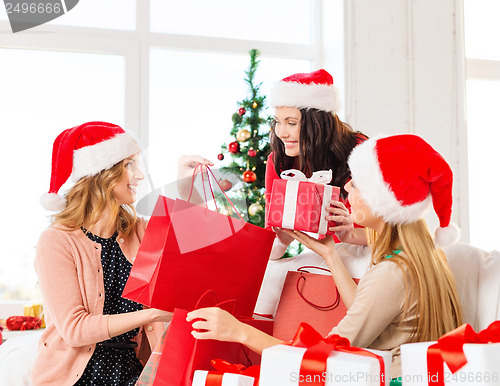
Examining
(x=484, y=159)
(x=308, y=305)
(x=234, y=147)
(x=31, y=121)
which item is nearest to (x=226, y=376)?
(x=308, y=305)

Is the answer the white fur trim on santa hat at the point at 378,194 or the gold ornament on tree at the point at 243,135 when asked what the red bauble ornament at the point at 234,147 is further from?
the white fur trim on santa hat at the point at 378,194

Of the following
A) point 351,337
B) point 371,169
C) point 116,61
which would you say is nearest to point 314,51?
point 116,61

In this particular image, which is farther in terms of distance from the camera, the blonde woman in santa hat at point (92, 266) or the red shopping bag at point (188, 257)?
the blonde woman in santa hat at point (92, 266)

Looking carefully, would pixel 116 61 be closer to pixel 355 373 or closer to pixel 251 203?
pixel 251 203

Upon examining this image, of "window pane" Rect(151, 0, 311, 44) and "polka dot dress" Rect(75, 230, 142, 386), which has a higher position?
"window pane" Rect(151, 0, 311, 44)

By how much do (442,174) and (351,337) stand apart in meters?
0.50

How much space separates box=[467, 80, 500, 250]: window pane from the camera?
436 centimetres

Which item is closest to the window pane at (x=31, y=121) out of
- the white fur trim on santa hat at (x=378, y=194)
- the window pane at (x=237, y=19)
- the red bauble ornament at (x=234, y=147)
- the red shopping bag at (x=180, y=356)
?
the window pane at (x=237, y=19)

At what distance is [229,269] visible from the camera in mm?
1541

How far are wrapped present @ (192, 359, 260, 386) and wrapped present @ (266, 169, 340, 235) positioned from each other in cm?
45

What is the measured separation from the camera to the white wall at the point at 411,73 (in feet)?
12.8

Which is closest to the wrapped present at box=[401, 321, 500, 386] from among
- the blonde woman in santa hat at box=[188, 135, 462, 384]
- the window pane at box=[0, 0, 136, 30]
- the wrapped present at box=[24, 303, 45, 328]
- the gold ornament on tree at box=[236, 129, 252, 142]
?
the blonde woman in santa hat at box=[188, 135, 462, 384]

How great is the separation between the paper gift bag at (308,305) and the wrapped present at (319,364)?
47 cm

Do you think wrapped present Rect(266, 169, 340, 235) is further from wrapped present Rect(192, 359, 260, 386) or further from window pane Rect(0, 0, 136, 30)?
window pane Rect(0, 0, 136, 30)
